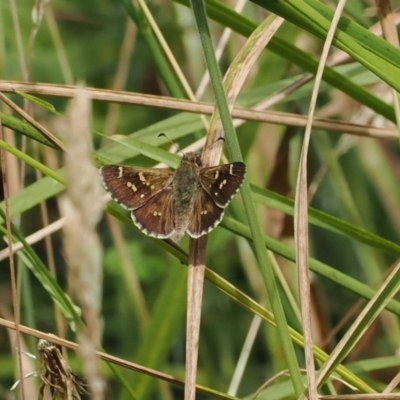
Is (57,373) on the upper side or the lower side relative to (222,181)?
lower

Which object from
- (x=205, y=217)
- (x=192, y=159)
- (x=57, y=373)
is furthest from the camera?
(x=192, y=159)

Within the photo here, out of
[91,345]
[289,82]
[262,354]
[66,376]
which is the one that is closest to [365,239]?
[289,82]

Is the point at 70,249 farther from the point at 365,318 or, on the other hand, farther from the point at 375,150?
the point at 375,150

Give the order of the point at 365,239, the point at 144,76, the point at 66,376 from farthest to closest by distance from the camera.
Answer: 1. the point at 144,76
2. the point at 365,239
3. the point at 66,376

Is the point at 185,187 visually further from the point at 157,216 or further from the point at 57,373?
the point at 57,373

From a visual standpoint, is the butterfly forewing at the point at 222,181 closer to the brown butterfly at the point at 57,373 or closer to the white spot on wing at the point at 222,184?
the white spot on wing at the point at 222,184

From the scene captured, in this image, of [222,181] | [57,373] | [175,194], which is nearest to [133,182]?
[175,194]

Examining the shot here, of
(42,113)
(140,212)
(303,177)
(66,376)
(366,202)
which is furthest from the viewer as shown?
(42,113)

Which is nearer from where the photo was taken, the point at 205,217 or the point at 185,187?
the point at 205,217
